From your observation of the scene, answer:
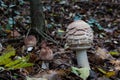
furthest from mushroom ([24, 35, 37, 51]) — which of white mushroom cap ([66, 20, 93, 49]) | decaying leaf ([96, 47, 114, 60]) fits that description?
white mushroom cap ([66, 20, 93, 49])

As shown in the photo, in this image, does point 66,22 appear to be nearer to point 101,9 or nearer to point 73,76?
point 101,9

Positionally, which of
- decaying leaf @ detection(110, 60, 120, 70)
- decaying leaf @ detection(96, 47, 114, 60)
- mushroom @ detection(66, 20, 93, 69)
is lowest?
decaying leaf @ detection(110, 60, 120, 70)

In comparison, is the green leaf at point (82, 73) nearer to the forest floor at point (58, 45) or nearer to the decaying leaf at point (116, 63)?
the forest floor at point (58, 45)

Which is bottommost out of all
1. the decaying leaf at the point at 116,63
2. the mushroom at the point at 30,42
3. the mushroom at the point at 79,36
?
the decaying leaf at the point at 116,63

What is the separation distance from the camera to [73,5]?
24.6 feet

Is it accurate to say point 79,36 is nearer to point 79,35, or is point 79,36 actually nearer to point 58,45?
point 79,35

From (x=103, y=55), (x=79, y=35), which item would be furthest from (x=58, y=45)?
(x=79, y=35)

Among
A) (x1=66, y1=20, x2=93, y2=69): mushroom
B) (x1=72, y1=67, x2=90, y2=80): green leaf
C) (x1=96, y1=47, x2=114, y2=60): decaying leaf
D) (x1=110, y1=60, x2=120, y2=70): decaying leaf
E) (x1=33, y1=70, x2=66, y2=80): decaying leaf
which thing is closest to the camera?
(x1=33, y1=70, x2=66, y2=80): decaying leaf

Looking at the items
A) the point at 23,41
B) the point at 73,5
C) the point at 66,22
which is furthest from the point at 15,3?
the point at 23,41

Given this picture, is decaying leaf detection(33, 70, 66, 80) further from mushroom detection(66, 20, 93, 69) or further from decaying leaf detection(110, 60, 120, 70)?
decaying leaf detection(110, 60, 120, 70)

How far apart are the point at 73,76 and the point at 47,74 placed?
272mm

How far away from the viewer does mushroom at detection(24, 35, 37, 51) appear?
3.53 metres

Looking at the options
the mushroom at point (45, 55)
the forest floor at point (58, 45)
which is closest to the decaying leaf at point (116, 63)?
the forest floor at point (58, 45)

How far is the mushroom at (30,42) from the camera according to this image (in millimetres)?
3527
